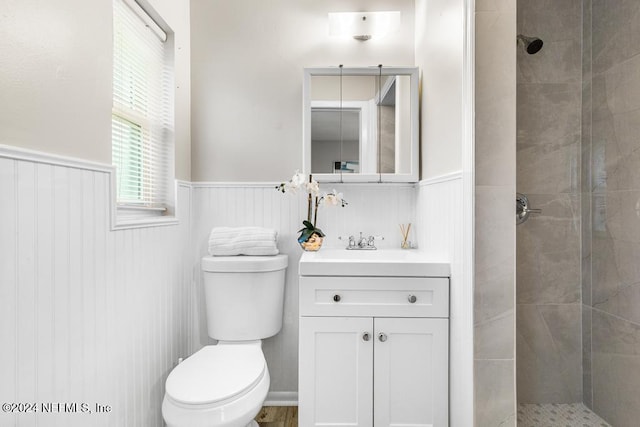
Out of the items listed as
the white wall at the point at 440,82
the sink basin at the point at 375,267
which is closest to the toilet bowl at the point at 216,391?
the sink basin at the point at 375,267

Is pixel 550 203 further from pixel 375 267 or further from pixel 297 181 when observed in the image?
pixel 297 181

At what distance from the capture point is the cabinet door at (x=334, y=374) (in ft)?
5.09

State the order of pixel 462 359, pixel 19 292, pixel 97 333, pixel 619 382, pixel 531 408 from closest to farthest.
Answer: pixel 19 292 < pixel 97 333 < pixel 462 359 < pixel 619 382 < pixel 531 408

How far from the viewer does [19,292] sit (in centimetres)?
89

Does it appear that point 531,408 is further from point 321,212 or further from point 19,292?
point 19,292

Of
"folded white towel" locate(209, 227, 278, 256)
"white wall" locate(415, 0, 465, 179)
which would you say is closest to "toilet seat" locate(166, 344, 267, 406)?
"folded white towel" locate(209, 227, 278, 256)

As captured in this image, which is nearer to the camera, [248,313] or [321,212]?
[248,313]

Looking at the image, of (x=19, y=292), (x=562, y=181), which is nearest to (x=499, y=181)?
(x=562, y=181)

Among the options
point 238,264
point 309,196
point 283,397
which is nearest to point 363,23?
point 309,196

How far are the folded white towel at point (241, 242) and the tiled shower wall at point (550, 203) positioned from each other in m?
1.29

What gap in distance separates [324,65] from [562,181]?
1.42m

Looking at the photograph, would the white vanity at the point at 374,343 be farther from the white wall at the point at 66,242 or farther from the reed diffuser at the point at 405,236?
the white wall at the point at 66,242

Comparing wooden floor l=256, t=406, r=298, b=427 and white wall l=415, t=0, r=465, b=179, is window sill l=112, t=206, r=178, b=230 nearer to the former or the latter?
wooden floor l=256, t=406, r=298, b=427

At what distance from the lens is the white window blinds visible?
1.50 metres
